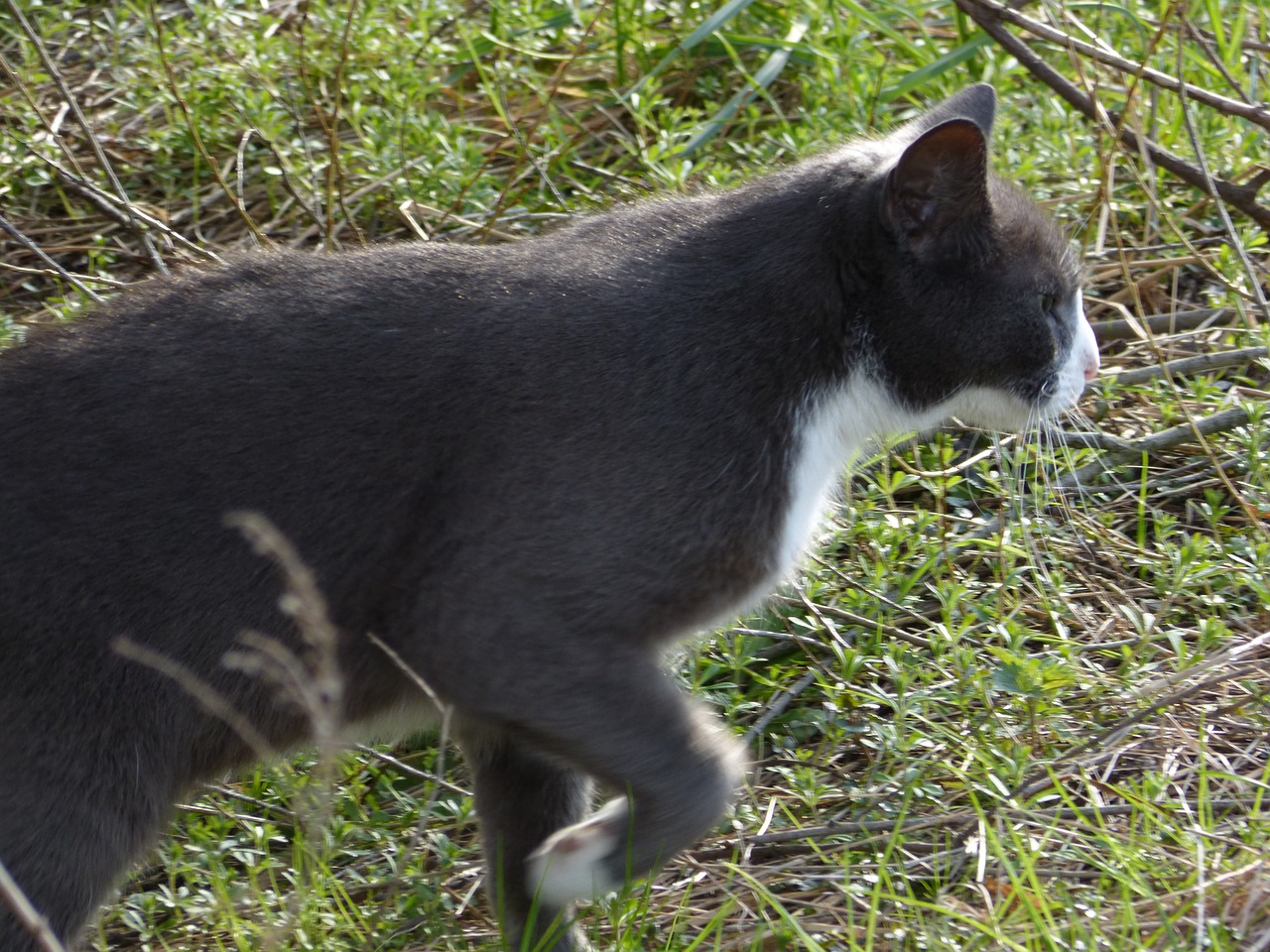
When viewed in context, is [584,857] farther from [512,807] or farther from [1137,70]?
[1137,70]

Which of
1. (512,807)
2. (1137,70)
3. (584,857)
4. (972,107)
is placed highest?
(972,107)

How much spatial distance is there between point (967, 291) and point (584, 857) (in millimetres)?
1239

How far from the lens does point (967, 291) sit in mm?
2918

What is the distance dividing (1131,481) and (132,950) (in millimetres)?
2535

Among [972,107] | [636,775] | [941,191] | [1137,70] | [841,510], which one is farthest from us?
[1137,70]

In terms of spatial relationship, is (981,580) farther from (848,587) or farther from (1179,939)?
(1179,939)

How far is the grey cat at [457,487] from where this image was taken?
8.38 feet

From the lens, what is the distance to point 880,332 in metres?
2.88

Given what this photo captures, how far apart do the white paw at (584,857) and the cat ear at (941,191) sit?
1139 mm

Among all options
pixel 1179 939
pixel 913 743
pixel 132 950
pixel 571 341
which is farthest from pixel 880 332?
pixel 132 950

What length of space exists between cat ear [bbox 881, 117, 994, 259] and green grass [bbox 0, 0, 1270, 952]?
82 cm

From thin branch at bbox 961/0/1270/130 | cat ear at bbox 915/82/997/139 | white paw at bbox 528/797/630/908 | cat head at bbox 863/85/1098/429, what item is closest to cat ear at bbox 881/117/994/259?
cat head at bbox 863/85/1098/429

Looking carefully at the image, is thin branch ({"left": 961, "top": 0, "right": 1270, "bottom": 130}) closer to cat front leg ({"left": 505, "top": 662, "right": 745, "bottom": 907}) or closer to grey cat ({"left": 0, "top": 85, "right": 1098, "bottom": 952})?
grey cat ({"left": 0, "top": 85, "right": 1098, "bottom": 952})

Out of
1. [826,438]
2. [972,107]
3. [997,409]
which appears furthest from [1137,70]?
[826,438]
